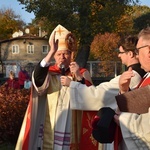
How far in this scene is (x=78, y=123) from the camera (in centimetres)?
428

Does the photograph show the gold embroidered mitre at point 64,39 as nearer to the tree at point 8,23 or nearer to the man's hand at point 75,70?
the man's hand at point 75,70

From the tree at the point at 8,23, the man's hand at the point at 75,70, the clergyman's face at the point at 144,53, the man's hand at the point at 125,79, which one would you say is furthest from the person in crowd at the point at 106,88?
the tree at the point at 8,23

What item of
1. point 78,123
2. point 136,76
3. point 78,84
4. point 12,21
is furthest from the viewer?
point 12,21

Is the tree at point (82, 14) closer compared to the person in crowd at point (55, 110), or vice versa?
the person in crowd at point (55, 110)

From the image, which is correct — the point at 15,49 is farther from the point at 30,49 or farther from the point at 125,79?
the point at 125,79

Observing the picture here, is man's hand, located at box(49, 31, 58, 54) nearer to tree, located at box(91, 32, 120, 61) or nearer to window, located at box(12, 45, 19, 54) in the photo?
tree, located at box(91, 32, 120, 61)

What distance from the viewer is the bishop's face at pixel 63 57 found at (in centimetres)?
430

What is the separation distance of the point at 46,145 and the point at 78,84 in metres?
0.91

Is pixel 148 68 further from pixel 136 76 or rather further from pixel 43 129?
pixel 43 129

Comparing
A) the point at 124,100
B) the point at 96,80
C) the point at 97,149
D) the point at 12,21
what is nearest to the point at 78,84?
the point at 97,149

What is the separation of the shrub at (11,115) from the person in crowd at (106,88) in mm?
3879

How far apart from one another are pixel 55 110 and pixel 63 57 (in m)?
0.60

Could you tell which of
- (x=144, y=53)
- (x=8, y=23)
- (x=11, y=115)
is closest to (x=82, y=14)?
(x=11, y=115)

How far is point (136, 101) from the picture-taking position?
2525 millimetres
